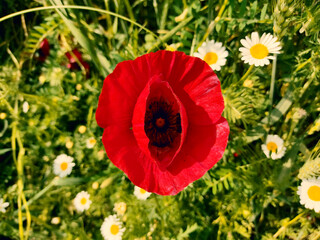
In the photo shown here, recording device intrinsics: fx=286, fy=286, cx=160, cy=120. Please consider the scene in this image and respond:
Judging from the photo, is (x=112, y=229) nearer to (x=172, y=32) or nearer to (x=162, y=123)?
(x=162, y=123)

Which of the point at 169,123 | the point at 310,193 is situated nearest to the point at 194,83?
the point at 169,123

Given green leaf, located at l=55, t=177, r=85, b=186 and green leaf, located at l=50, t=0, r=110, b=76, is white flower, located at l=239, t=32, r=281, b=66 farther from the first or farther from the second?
green leaf, located at l=55, t=177, r=85, b=186

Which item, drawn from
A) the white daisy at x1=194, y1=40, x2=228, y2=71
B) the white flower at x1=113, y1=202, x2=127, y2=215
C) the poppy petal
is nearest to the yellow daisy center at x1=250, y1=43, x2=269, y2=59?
the white daisy at x1=194, y1=40, x2=228, y2=71

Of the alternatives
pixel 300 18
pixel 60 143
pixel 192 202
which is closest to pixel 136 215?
pixel 192 202

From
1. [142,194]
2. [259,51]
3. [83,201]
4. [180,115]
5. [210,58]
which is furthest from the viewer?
[83,201]

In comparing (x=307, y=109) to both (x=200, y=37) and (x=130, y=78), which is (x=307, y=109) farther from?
(x=130, y=78)

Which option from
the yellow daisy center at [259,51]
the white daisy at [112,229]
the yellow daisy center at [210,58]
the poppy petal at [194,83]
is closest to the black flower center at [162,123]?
the poppy petal at [194,83]

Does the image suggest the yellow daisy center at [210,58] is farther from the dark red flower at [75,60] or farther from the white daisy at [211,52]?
the dark red flower at [75,60]
